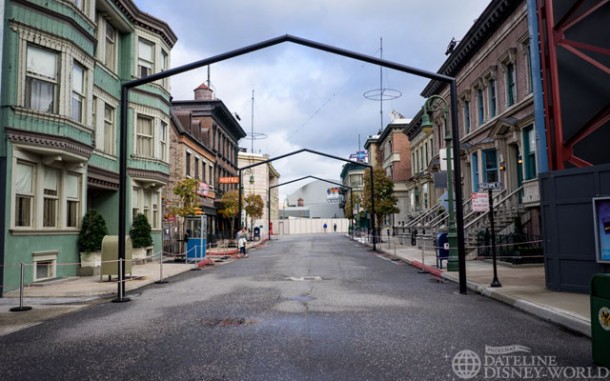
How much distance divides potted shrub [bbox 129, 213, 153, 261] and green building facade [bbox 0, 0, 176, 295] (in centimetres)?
38

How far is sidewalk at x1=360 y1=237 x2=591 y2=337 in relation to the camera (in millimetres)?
8094

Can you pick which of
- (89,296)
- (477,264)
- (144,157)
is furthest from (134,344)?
(144,157)

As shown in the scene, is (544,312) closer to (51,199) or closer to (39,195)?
(39,195)

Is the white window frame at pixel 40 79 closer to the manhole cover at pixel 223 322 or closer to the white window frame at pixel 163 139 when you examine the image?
the white window frame at pixel 163 139

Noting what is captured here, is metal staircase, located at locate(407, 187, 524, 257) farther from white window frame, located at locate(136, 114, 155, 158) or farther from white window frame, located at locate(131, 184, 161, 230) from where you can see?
white window frame, located at locate(136, 114, 155, 158)

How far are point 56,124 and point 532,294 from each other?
14031 millimetres

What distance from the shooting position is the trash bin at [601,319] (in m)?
5.48

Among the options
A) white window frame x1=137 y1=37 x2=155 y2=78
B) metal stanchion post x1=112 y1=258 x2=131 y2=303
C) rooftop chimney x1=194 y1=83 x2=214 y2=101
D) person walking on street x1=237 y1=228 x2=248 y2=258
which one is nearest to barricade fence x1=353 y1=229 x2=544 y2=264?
metal stanchion post x1=112 y1=258 x2=131 y2=303

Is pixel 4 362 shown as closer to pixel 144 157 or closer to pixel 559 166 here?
pixel 559 166

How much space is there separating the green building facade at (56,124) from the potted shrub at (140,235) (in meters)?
→ 0.38

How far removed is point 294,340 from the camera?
6996 mm

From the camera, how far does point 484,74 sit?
83.3 feet

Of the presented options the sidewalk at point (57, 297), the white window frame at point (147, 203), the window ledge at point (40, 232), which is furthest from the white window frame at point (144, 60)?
the sidewalk at point (57, 297)

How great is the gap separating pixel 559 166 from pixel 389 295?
541 cm
